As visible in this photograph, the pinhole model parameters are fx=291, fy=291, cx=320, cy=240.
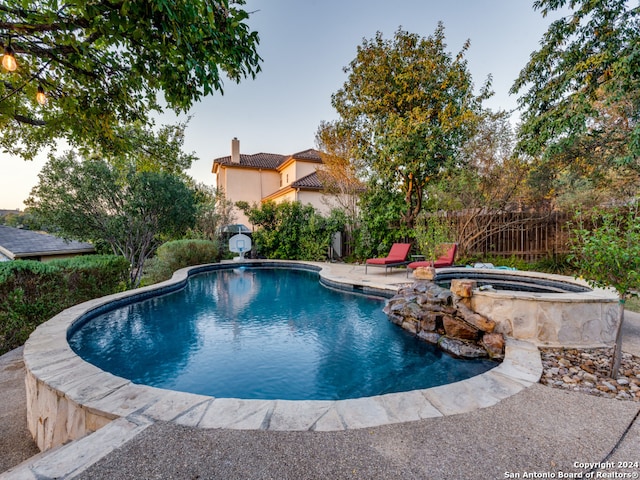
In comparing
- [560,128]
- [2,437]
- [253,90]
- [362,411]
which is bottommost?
[2,437]

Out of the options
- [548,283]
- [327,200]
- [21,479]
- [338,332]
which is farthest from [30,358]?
[327,200]

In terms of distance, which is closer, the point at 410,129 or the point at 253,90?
the point at 410,129

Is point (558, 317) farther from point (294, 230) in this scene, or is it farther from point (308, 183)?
point (308, 183)

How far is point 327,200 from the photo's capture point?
58.5 ft

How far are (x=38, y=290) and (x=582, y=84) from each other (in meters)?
15.1

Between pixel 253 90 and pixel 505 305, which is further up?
pixel 253 90

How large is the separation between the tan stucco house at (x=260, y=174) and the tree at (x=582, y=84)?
12575 mm

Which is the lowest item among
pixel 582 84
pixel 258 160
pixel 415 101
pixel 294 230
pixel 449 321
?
pixel 449 321

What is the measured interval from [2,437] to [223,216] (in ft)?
48.1

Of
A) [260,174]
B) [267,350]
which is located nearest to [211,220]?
[260,174]

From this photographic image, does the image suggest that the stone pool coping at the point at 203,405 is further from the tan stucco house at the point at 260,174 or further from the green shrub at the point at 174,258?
the tan stucco house at the point at 260,174

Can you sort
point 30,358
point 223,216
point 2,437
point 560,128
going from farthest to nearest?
point 223,216, point 560,128, point 30,358, point 2,437

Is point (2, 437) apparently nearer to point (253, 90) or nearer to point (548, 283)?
point (548, 283)

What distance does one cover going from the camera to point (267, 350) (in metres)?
4.64
